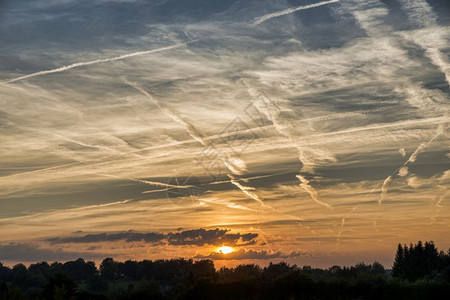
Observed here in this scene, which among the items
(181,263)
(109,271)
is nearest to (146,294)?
(181,263)

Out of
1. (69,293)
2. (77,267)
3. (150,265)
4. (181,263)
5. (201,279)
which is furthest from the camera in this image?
(77,267)

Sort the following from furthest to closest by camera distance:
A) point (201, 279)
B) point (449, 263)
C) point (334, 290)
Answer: point (449, 263)
point (201, 279)
point (334, 290)

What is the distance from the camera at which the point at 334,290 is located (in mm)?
64500

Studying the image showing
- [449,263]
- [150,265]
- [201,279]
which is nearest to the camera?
[201,279]

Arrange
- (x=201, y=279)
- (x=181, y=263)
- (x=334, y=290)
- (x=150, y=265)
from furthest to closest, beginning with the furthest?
(x=150, y=265)
(x=181, y=263)
(x=201, y=279)
(x=334, y=290)

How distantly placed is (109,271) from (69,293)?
78.7 m

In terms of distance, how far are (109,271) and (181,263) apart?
88.0ft

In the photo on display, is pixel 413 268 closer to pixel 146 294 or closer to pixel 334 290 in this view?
pixel 334 290

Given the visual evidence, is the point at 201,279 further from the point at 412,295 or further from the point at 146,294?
the point at 412,295

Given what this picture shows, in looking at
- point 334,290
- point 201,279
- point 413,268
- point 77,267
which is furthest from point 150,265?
point 413,268

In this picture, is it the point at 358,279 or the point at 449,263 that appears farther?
the point at 449,263

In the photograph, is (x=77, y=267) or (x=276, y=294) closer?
(x=276, y=294)

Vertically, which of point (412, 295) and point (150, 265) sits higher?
point (150, 265)

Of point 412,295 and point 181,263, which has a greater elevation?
point 181,263
